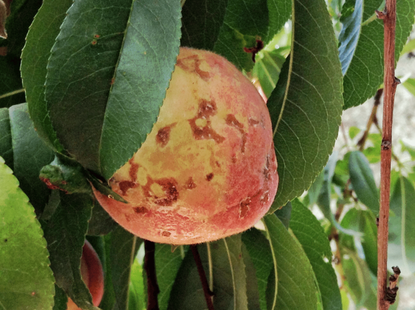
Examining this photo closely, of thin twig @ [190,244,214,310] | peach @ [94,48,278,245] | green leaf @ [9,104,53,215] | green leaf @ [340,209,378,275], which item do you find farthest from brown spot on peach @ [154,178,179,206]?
green leaf @ [340,209,378,275]

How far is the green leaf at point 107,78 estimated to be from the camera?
0.34m

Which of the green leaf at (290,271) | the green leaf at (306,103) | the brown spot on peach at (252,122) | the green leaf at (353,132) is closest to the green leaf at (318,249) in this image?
the green leaf at (290,271)

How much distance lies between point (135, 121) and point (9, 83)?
0.84 ft

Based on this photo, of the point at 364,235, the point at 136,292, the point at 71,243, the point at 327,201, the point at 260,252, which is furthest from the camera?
the point at 364,235

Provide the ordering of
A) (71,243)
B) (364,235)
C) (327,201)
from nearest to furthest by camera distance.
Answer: (71,243), (327,201), (364,235)

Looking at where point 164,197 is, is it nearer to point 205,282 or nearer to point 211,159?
point 211,159

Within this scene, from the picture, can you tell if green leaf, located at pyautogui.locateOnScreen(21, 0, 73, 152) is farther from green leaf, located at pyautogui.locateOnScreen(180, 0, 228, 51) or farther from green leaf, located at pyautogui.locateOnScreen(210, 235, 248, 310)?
green leaf, located at pyautogui.locateOnScreen(210, 235, 248, 310)

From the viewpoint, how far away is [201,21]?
0.51 metres

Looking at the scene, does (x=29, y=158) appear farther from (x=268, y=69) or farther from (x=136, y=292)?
(x=268, y=69)

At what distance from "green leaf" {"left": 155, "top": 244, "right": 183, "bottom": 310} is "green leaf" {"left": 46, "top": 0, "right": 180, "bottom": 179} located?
387 millimetres

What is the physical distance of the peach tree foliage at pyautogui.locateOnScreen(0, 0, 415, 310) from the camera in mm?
344

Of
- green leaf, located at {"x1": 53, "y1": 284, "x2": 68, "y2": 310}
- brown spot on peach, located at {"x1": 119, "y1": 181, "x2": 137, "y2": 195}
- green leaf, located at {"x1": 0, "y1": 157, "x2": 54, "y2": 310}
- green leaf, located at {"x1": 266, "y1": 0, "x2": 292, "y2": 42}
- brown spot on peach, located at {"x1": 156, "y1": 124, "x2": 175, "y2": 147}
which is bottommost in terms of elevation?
green leaf, located at {"x1": 53, "y1": 284, "x2": 68, "y2": 310}

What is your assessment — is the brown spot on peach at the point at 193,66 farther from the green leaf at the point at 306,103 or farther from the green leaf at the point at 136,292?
the green leaf at the point at 136,292

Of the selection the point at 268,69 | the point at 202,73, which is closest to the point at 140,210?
the point at 202,73
